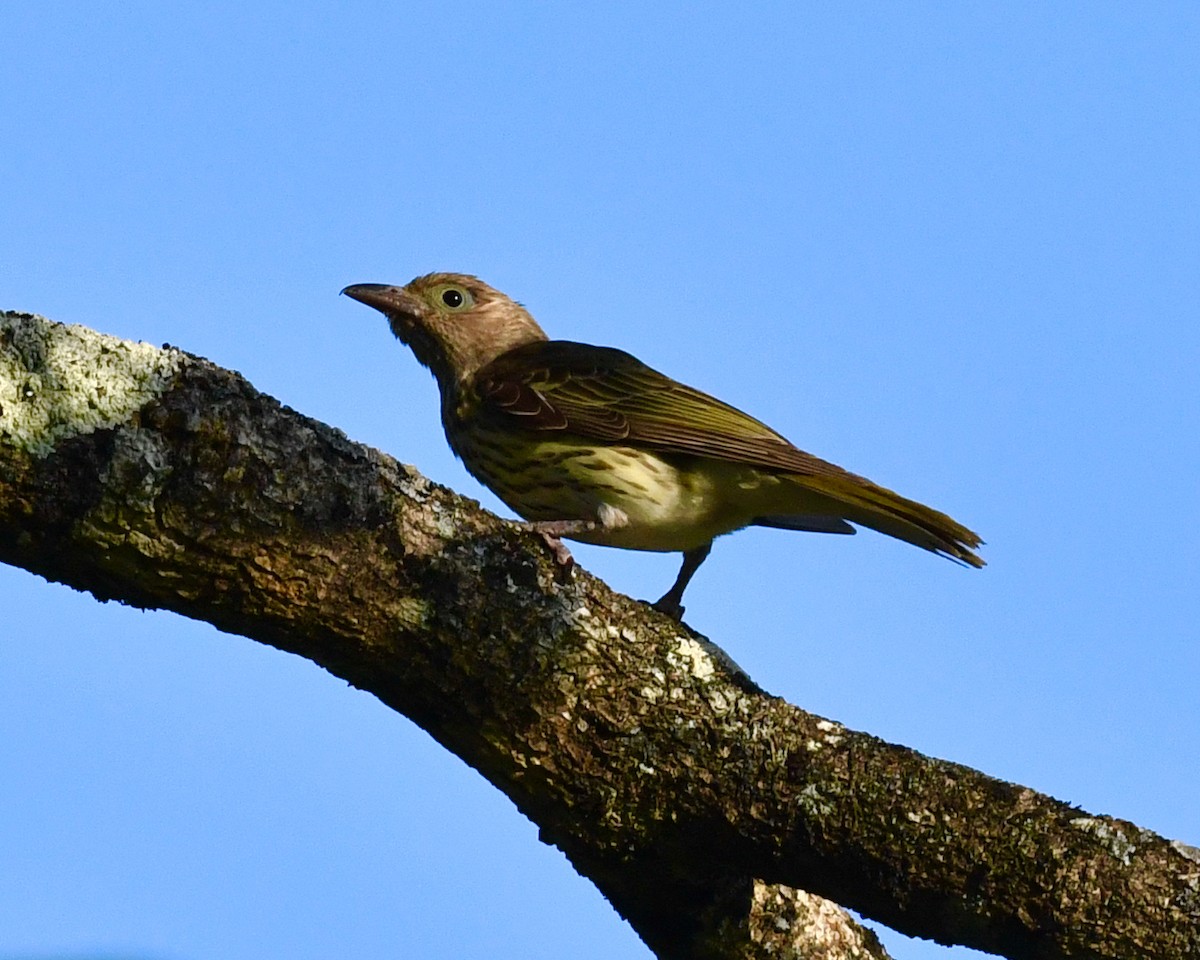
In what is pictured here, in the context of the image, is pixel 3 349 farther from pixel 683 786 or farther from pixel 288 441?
pixel 683 786

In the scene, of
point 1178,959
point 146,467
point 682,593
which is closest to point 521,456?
point 682,593

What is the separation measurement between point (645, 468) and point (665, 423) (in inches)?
9.5

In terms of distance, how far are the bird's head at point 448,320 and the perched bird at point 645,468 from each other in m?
0.59

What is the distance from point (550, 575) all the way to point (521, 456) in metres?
2.44

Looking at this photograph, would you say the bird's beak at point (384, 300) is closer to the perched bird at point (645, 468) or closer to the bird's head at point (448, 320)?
the bird's head at point (448, 320)

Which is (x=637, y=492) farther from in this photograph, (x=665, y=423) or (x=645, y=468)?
(x=665, y=423)

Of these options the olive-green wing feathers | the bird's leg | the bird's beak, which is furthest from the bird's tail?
the bird's beak

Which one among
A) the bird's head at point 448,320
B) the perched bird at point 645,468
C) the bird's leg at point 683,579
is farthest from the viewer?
the bird's head at point 448,320

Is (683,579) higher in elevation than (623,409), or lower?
lower

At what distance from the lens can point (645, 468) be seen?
5398 mm

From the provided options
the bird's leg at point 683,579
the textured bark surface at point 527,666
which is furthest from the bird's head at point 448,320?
the textured bark surface at point 527,666

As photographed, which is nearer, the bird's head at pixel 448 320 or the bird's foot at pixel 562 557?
the bird's foot at pixel 562 557

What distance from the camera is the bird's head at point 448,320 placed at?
6.93 metres

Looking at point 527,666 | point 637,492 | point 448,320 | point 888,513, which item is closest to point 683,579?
point 637,492
